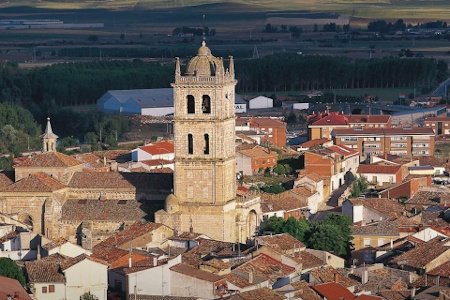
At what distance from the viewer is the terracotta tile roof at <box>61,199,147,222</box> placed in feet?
160

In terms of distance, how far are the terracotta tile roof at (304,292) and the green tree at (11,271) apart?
542 centimetres

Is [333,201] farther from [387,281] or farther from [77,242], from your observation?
[387,281]

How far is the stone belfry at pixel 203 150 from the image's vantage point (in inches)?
1905

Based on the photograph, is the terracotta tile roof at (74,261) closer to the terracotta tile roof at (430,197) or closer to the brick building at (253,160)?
the terracotta tile roof at (430,197)

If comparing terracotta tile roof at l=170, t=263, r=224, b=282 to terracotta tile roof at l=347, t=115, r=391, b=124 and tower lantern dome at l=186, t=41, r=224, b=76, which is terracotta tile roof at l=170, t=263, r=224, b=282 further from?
terracotta tile roof at l=347, t=115, r=391, b=124

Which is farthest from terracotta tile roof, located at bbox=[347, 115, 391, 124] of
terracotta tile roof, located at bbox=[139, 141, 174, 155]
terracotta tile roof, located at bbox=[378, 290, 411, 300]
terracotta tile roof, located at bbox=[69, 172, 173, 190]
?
terracotta tile roof, located at bbox=[378, 290, 411, 300]

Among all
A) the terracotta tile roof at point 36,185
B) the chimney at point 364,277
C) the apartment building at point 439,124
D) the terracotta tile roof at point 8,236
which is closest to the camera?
the chimney at point 364,277

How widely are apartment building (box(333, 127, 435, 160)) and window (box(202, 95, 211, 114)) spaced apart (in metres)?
22.1

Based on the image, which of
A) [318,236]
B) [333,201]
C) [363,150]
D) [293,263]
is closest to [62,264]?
[293,263]

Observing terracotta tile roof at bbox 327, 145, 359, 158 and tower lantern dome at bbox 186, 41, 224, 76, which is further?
terracotta tile roof at bbox 327, 145, 359, 158

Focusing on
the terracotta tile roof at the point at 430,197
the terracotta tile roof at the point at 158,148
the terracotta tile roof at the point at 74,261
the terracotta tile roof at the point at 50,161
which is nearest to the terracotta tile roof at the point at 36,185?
the terracotta tile roof at the point at 50,161

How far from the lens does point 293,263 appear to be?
42406mm

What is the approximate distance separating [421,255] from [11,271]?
9518 millimetres

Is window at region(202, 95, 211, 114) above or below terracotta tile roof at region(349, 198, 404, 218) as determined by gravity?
above
